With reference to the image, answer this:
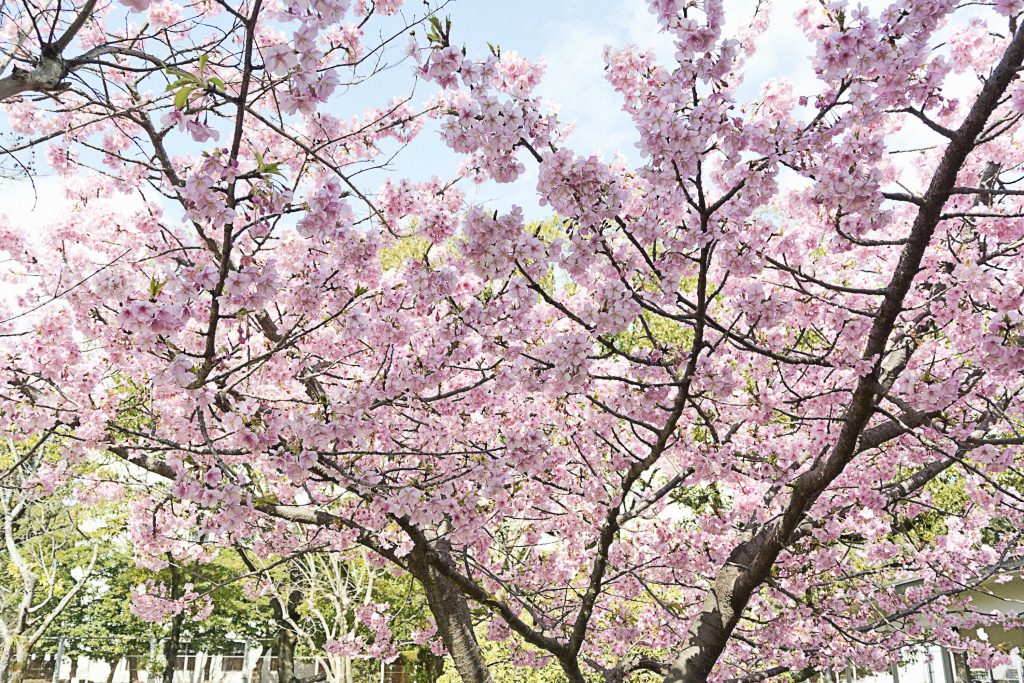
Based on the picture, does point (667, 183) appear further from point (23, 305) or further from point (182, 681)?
point (182, 681)

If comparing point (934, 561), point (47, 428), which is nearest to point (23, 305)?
point (47, 428)

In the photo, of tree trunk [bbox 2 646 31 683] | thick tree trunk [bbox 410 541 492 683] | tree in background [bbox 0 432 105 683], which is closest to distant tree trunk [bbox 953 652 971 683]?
thick tree trunk [bbox 410 541 492 683]

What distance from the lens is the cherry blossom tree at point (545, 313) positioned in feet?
9.60

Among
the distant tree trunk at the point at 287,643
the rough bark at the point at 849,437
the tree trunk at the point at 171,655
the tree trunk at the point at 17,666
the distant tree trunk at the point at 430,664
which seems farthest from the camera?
the distant tree trunk at the point at 287,643

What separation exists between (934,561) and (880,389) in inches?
228

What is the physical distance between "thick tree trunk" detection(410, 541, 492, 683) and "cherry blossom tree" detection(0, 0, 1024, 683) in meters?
0.02

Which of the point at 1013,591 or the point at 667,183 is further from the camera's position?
the point at 1013,591

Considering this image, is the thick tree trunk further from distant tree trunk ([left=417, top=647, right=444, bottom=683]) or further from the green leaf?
distant tree trunk ([left=417, top=647, right=444, bottom=683])

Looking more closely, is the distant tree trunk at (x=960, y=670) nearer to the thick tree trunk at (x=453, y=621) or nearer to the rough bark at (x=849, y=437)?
the rough bark at (x=849, y=437)

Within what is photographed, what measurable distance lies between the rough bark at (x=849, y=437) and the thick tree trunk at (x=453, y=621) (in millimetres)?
1438

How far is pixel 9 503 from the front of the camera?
13844 mm

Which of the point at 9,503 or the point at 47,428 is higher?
the point at 9,503

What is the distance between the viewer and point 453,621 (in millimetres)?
5418

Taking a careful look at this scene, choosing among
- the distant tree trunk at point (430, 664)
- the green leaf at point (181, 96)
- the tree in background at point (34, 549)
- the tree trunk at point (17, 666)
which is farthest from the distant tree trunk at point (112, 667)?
the green leaf at point (181, 96)
